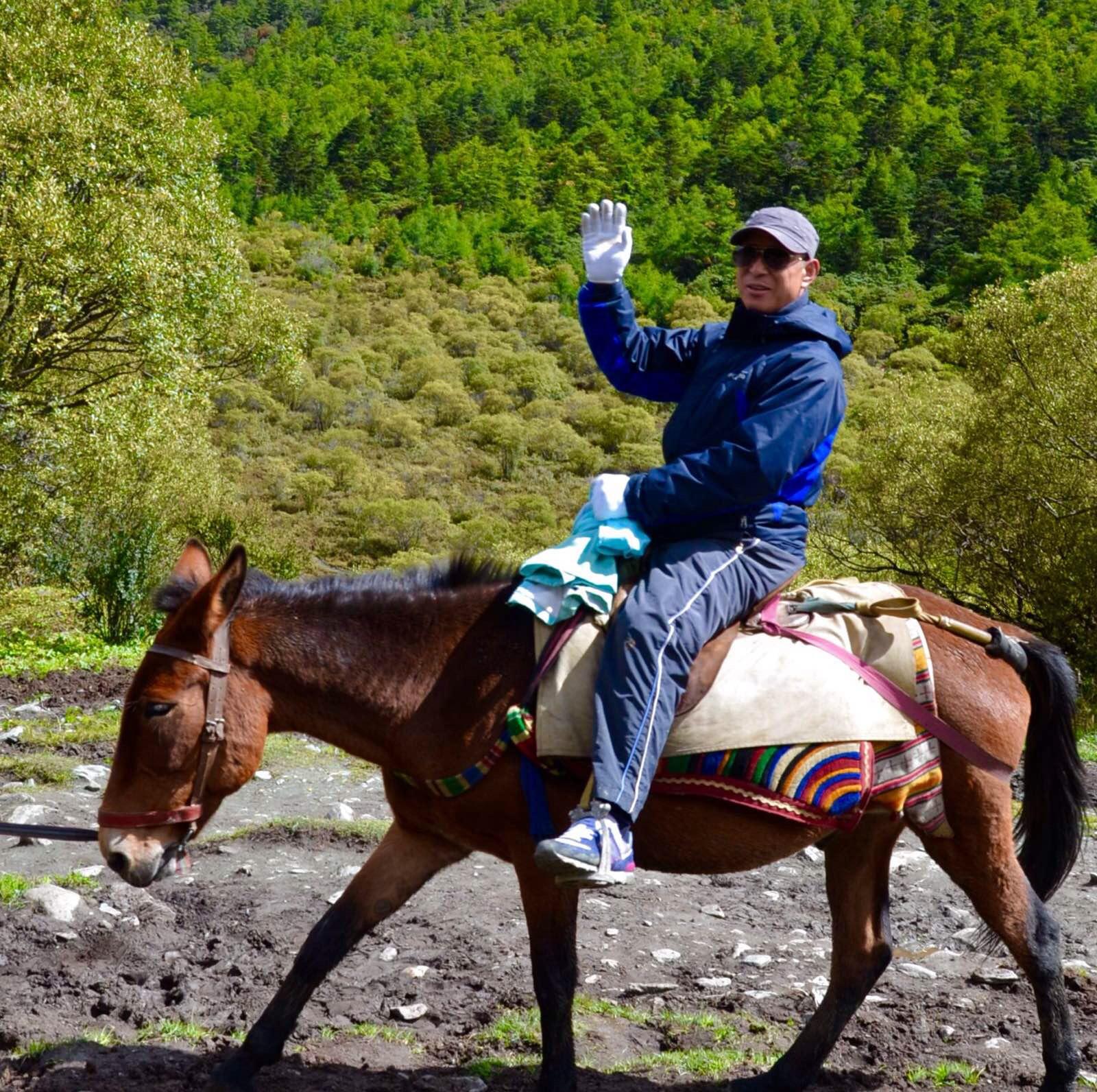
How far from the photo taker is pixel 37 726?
9.75m

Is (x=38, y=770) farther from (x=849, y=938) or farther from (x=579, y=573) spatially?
(x=849, y=938)

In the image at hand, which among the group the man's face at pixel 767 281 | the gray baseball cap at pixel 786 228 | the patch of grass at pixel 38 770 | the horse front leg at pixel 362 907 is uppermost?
the gray baseball cap at pixel 786 228

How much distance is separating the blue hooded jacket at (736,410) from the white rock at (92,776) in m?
5.46

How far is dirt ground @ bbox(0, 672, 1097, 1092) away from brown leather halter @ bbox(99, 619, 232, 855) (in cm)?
91

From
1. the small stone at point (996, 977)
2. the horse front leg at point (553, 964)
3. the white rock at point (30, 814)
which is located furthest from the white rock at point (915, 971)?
the white rock at point (30, 814)

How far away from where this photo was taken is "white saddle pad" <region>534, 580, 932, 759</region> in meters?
3.46

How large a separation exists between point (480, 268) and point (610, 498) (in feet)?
310

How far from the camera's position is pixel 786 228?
3.77 meters

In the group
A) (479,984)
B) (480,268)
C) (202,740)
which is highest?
(202,740)

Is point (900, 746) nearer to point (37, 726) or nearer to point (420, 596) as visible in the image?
point (420, 596)

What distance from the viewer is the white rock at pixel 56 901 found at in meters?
5.05

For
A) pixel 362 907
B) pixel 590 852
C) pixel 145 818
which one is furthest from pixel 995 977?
pixel 145 818

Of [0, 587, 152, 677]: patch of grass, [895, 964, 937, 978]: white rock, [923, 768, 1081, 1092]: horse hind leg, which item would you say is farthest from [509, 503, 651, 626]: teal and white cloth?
[0, 587, 152, 677]: patch of grass

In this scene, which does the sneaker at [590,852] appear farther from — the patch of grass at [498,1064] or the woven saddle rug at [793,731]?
the patch of grass at [498,1064]
